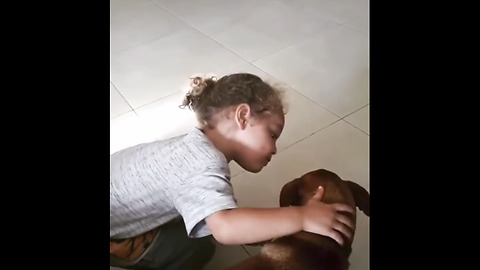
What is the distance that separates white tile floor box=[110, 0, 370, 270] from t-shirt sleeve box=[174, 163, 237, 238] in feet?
0.37

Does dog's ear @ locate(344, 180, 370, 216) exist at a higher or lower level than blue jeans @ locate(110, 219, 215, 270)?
higher

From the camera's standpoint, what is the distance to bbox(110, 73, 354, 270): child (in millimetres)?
533

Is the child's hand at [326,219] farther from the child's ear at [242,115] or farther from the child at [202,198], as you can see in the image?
the child's ear at [242,115]

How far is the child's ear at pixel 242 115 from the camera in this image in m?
0.65

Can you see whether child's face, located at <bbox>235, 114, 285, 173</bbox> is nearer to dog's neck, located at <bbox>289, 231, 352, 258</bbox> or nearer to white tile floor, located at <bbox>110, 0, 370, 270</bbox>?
white tile floor, located at <bbox>110, 0, 370, 270</bbox>

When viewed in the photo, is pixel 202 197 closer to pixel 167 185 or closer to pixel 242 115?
pixel 167 185

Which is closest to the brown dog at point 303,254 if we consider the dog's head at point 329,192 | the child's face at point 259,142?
the dog's head at point 329,192

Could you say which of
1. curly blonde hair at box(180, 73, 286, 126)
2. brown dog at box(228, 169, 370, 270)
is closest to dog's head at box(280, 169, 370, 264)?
brown dog at box(228, 169, 370, 270)

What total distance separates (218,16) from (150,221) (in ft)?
3.18

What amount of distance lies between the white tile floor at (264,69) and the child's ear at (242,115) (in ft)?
0.38

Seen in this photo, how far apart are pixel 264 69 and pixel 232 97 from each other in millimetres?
411

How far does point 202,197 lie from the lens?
0.53 metres
